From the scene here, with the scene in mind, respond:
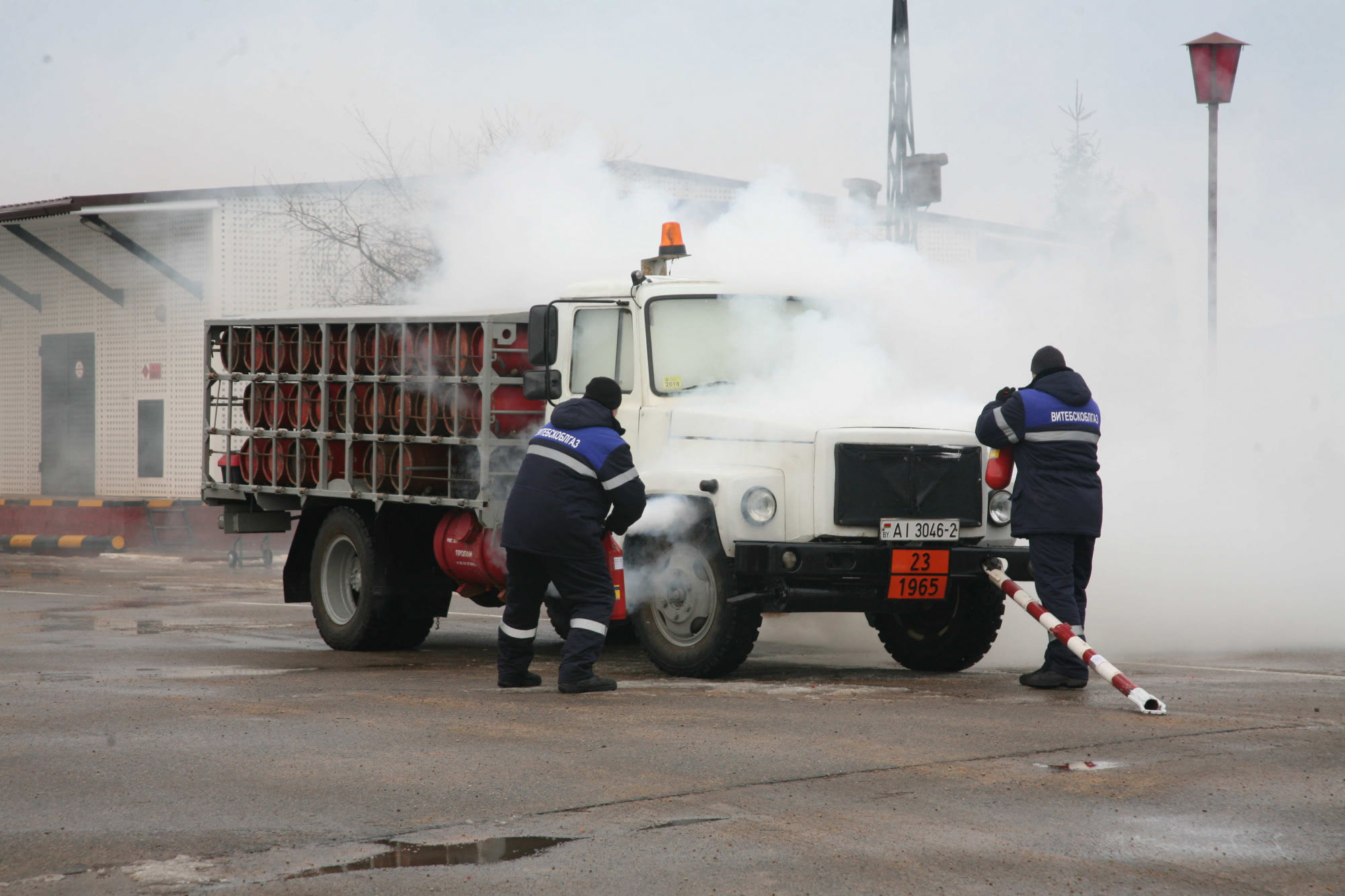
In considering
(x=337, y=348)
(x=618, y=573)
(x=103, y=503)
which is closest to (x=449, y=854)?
(x=618, y=573)

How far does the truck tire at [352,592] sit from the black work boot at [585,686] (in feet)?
10.0

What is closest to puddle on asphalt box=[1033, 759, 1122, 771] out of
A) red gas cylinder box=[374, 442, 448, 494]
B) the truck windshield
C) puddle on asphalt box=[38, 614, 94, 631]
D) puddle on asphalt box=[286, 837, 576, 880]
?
puddle on asphalt box=[286, 837, 576, 880]

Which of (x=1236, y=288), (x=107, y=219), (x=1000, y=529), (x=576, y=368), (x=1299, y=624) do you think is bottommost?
(x=1299, y=624)

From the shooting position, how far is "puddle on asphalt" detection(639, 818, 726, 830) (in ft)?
17.6

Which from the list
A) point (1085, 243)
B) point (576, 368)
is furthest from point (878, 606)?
point (1085, 243)

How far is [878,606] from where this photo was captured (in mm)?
9031

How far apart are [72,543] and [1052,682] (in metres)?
18.9

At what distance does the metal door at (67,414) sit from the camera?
97.5ft

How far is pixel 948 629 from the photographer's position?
9992mm

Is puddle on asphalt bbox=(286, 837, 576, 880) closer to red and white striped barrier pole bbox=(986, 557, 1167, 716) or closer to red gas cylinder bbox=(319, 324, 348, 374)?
red and white striped barrier pole bbox=(986, 557, 1167, 716)

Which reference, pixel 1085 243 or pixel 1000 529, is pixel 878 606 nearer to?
pixel 1000 529

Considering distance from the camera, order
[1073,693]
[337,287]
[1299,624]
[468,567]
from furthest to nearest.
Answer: [337,287] < [1299,624] < [468,567] < [1073,693]

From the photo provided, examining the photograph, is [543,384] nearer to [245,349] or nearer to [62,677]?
A: [62,677]

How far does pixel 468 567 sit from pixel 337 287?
17462mm
